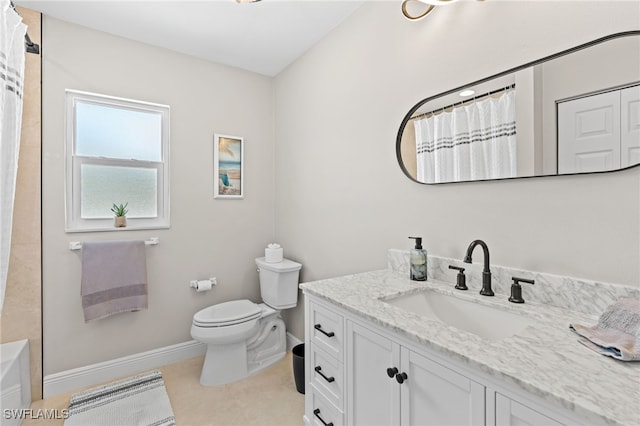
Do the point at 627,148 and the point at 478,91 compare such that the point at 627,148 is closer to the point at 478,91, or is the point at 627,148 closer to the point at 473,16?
the point at 478,91

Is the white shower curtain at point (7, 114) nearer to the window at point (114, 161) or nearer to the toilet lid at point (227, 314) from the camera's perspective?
the window at point (114, 161)

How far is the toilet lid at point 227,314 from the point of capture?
83.7 inches

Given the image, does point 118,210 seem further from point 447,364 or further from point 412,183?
point 447,364

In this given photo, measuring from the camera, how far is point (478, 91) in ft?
4.48

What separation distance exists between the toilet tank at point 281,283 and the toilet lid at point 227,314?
0.55ft

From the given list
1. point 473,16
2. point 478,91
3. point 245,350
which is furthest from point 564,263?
point 245,350

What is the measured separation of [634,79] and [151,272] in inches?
112

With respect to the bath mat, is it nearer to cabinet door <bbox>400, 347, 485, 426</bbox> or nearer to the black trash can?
the black trash can

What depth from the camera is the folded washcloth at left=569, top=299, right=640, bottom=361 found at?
0.75 meters

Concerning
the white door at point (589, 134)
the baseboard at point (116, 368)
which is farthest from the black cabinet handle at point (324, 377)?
the baseboard at point (116, 368)

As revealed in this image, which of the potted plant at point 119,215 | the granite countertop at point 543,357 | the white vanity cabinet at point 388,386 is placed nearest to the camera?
the granite countertop at point 543,357

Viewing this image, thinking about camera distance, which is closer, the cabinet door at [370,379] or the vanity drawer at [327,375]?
the cabinet door at [370,379]

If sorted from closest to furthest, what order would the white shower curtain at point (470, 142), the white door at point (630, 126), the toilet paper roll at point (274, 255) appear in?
1. the white door at point (630, 126)
2. the white shower curtain at point (470, 142)
3. the toilet paper roll at point (274, 255)

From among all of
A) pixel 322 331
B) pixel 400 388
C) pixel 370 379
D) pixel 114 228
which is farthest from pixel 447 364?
pixel 114 228
